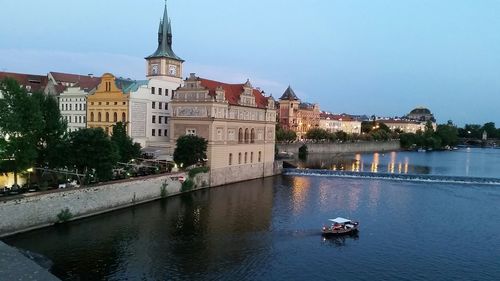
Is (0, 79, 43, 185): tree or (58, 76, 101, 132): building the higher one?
(58, 76, 101, 132): building

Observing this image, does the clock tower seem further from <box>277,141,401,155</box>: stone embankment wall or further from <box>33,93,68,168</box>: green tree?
<box>277,141,401,155</box>: stone embankment wall

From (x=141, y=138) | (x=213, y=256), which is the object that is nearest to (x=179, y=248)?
(x=213, y=256)

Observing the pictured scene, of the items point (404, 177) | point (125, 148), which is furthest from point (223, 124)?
point (404, 177)

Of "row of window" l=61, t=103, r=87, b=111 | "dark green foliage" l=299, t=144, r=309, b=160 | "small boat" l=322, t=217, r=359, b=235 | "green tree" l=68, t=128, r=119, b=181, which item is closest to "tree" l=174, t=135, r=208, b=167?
"green tree" l=68, t=128, r=119, b=181

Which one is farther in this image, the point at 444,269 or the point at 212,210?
the point at 212,210

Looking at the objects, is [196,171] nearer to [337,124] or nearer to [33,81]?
[33,81]

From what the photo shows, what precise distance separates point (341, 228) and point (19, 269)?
20433 mm

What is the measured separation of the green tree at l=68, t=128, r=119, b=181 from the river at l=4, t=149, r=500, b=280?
3679 mm

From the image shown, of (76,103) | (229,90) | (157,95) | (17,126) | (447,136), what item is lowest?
(17,126)

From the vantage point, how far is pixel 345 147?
118m

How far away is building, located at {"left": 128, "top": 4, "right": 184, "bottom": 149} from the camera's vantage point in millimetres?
54656

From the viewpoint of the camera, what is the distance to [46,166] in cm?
3816

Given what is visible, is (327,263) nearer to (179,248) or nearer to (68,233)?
(179,248)

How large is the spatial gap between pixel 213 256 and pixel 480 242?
18.2 metres
